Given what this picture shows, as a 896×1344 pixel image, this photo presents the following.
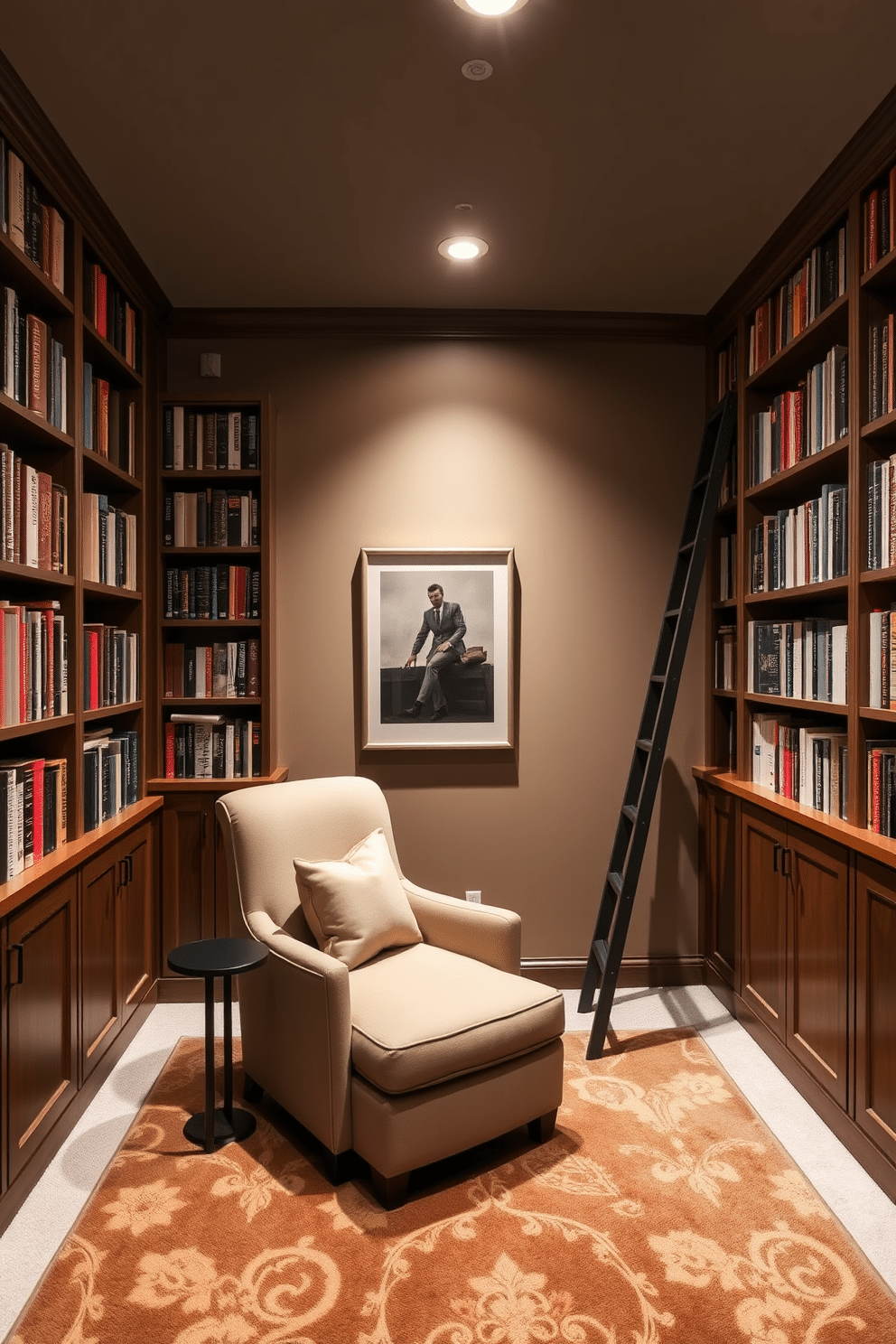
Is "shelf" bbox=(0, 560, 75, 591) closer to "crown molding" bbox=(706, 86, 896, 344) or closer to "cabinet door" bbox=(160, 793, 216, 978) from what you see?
"cabinet door" bbox=(160, 793, 216, 978)

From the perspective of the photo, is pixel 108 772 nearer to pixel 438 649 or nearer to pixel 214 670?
pixel 214 670

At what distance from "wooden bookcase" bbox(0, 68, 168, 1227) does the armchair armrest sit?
3.41ft

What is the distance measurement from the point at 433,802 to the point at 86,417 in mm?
1970

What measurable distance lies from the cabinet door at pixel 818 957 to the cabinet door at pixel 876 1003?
0.08 metres

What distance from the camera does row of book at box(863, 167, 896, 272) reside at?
233 cm

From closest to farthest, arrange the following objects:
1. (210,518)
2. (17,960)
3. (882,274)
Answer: (17,960), (882,274), (210,518)

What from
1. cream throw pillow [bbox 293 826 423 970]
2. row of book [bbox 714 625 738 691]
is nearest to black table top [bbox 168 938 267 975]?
cream throw pillow [bbox 293 826 423 970]

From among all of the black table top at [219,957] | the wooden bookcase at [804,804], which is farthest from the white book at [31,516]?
the wooden bookcase at [804,804]

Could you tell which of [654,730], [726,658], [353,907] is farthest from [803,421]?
[353,907]

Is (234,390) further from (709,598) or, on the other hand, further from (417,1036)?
(417,1036)

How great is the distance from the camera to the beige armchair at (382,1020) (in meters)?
2.22

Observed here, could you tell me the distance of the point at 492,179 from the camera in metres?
2.69

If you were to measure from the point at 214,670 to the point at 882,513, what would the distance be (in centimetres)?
246

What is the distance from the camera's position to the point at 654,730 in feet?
11.3
